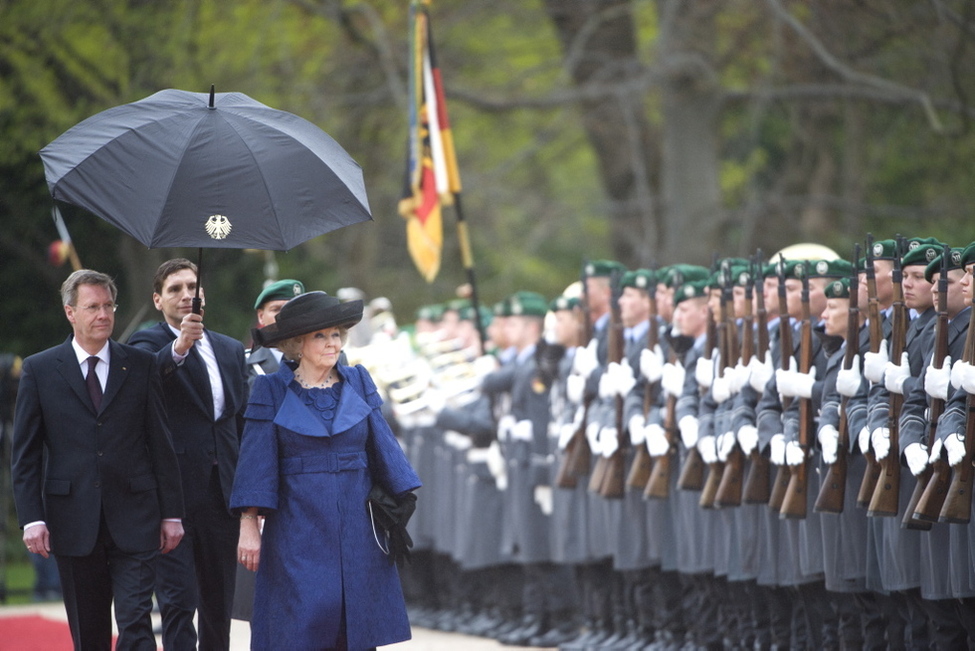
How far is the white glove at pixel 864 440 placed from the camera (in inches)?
256

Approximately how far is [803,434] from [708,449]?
2.58ft

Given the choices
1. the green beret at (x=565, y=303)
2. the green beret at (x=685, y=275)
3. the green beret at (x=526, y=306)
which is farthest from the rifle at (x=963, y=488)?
the green beret at (x=526, y=306)

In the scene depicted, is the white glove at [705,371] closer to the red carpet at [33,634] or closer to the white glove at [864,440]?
the white glove at [864,440]

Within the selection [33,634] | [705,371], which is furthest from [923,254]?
[33,634]

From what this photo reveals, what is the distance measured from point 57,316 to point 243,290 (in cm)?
263

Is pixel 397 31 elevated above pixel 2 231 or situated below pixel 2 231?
above

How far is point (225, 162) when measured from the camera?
5789mm

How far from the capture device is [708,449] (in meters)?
7.79

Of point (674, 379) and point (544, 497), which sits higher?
point (674, 379)

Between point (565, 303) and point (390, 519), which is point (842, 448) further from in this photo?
point (565, 303)

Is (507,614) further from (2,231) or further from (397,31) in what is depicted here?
(397,31)

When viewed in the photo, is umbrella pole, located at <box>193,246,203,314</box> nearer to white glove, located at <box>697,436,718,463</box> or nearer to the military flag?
white glove, located at <box>697,436,718,463</box>

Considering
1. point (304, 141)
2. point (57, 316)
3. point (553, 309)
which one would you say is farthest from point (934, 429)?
point (57, 316)

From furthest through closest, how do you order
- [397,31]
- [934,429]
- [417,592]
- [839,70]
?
1. [397,31]
2. [839,70]
3. [417,592]
4. [934,429]
